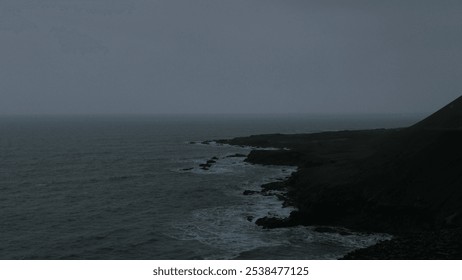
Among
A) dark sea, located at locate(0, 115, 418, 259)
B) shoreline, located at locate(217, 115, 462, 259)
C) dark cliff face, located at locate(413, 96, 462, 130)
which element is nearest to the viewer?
shoreline, located at locate(217, 115, 462, 259)


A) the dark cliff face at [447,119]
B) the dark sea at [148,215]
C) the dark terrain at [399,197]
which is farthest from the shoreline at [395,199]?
the dark cliff face at [447,119]

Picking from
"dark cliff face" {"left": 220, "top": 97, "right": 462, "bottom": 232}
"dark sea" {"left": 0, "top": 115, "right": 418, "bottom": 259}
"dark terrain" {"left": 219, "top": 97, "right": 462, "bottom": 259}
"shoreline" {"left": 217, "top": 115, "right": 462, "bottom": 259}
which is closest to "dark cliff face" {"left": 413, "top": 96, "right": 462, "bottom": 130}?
"dark cliff face" {"left": 220, "top": 97, "right": 462, "bottom": 232}

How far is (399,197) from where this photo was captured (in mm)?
48844

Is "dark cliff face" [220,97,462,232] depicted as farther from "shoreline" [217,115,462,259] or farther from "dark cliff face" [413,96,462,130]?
"dark cliff face" [413,96,462,130]

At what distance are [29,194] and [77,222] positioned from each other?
69.3 feet

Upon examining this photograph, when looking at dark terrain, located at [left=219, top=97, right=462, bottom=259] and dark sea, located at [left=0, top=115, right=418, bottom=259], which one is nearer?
dark terrain, located at [left=219, top=97, right=462, bottom=259]

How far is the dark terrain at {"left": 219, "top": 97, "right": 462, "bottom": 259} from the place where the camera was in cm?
3569

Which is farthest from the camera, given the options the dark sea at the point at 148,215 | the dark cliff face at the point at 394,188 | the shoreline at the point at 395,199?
the dark cliff face at the point at 394,188

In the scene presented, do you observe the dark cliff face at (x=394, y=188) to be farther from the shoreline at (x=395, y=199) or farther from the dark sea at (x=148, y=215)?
the dark sea at (x=148, y=215)

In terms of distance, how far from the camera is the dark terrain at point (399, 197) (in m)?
35.7

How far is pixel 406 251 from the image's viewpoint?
33938 mm

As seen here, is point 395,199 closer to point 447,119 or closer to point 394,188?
point 394,188

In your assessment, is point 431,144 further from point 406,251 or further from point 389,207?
point 406,251

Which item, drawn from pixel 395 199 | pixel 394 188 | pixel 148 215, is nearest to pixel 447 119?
pixel 394 188
